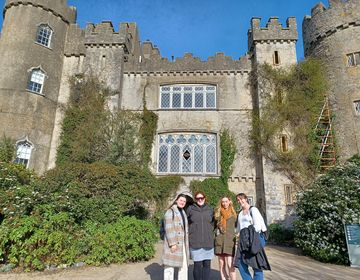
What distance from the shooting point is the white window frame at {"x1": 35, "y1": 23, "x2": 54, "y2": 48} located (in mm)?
16625

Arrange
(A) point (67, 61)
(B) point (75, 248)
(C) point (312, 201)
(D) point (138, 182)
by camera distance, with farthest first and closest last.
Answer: (A) point (67, 61) → (D) point (138, 182) → (C) point (312, 201) → (B) point (75, 248)

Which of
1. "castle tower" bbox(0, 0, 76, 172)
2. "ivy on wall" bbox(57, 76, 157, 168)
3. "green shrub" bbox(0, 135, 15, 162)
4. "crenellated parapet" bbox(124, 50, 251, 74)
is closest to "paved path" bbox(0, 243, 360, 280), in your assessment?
"ivy on wall" bbox(57, 76, 157, 168)

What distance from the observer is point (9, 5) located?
17031mm

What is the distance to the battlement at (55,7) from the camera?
16891 millimetres

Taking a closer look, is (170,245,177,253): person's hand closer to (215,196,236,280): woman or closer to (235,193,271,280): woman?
(215,196,236,280): woman

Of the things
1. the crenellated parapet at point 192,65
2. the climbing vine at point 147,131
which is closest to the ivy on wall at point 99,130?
the climbing vine at point 147,131

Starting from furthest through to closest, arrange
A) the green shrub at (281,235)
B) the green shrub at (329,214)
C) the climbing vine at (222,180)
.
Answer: the climbing vine at (222,180), the green shrub at (281,235), the green shrub at (329,214)

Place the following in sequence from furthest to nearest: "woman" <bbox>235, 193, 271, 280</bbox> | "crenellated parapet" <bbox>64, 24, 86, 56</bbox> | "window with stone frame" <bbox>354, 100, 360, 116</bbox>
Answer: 1. "crenellated parapet" <bbox>64, 24, 86, 56</bbox>
2. "window with stone frame" <bbox>354, 100, 360, 116</bbox>
3. "woman" <bbox>235, 193, 271, 280</bbox>

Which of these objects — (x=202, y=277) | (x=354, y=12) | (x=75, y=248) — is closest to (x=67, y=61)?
(x=75, y=248)

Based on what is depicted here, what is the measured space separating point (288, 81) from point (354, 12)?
6339 mm

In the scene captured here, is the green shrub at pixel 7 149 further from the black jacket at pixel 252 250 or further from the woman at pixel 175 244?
the black jacket at pixel 252 250

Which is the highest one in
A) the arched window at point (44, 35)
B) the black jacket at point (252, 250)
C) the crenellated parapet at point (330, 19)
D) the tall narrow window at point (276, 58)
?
the crenellated parapet at point (330, 19)

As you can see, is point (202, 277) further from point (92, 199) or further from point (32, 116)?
point (32, 116)

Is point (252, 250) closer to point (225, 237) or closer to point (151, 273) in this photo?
point (225, 237)
